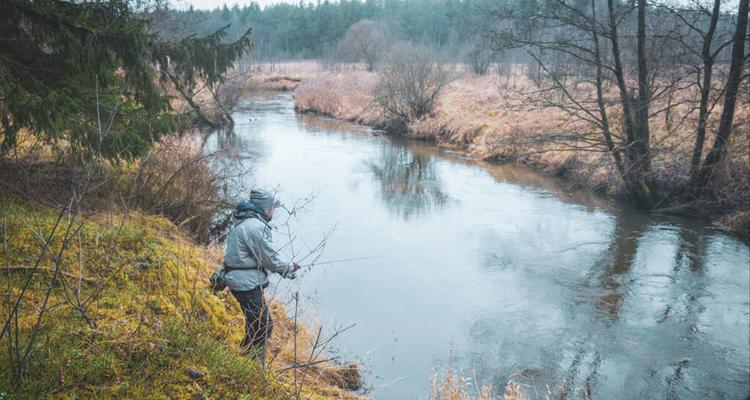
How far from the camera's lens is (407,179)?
17.5 metres

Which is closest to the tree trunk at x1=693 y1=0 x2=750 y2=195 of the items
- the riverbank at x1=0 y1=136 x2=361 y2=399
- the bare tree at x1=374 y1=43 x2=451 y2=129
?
the riverbank at x1=0 y1=136 x2=361 y2=399

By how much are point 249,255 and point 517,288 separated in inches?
239

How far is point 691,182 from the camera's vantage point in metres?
13.9

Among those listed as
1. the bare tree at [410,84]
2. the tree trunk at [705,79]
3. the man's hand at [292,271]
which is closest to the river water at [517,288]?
the man's hand at [292,271]

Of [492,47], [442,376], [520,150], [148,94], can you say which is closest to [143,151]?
[148,94]

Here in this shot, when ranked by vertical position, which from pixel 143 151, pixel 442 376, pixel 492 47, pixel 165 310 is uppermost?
pixel 492 47

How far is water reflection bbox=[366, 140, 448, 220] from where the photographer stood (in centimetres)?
1466

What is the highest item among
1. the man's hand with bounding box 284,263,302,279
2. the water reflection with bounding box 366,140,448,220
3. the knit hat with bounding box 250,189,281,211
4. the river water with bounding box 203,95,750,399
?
the knit hat with bounding box 250,189,281,211

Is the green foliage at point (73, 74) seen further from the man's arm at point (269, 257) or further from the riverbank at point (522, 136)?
the riverbank at point (522, 136)

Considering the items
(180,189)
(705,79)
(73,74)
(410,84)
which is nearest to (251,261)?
(73,74)

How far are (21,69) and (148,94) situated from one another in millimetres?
1484

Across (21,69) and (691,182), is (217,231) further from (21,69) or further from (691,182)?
(691,182)

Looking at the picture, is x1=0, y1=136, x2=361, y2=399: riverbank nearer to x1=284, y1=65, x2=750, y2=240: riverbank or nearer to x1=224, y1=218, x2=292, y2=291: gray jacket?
x1=224, y1=218, x2=292, y2=291: gray jacket

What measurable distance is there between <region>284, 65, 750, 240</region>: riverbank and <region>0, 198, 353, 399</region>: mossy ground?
10152mm
